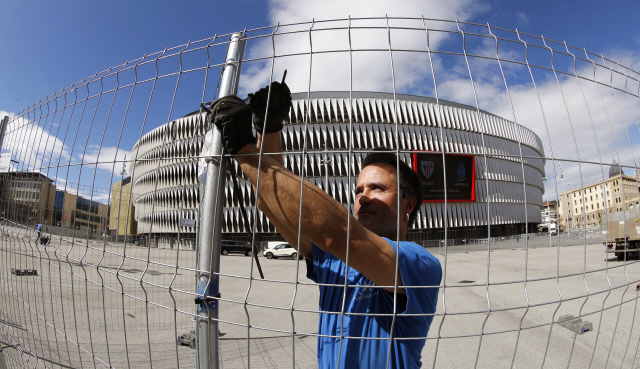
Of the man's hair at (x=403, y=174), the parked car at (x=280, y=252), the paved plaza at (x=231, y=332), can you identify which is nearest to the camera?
the man's hair at (x=403, y=174)

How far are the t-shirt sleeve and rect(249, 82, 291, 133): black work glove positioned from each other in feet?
2.58

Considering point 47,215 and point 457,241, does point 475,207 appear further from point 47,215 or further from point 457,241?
point 47,215

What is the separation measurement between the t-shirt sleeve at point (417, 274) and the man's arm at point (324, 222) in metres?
0.05

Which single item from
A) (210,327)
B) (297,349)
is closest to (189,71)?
(210,327)

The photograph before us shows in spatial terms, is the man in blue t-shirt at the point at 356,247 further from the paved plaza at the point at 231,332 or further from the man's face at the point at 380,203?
the paved plaza at the point at 231,332

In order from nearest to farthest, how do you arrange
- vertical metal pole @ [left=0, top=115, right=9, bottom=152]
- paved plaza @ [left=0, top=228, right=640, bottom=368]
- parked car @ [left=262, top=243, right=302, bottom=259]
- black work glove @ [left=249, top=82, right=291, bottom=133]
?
black work glove @ [left=249, top=82, right=291, bottom=133], paved plaza @ [left=0, top=228, right=640, bottom=368], vertical metal pole @ [left=0, top=115, right=9, bottom=152], parked car @ [left=262, top=243, right=302, bottom=259]

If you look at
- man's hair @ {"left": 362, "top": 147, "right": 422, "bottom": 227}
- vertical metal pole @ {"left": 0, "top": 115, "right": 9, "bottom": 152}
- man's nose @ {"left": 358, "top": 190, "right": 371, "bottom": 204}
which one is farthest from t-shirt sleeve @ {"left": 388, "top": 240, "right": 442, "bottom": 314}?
vertical metal pole @ {"left": 0, "top": 115, "right": 9, "bottom": 152}

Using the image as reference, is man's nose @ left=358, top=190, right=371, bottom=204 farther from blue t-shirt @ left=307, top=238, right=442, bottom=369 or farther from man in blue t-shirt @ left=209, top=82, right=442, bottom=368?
blue t-shirt @ left=307, top=238, right=442, bottom=369

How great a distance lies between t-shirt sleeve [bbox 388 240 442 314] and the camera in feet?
4.19

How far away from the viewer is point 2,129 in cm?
342

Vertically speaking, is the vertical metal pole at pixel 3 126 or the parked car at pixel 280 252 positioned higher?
the vertical metal pole at pixel 3 126

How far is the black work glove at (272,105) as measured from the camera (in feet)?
4.99

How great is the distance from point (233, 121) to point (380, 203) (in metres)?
0.81

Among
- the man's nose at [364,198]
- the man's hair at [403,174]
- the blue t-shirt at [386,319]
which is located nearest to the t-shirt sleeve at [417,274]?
the blue t-shirt at [386,319]
